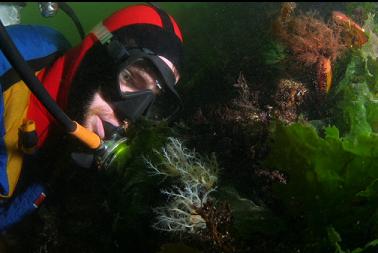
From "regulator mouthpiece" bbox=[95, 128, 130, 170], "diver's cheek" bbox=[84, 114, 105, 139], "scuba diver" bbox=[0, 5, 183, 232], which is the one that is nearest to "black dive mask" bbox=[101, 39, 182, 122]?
"scuba diver" bbox=[0, 5, 183, 232]

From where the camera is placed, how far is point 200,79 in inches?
170

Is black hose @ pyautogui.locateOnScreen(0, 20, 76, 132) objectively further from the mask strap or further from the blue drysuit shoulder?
the mask strap

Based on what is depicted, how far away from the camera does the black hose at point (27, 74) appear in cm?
247

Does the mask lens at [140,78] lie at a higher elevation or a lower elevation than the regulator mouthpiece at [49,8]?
higher

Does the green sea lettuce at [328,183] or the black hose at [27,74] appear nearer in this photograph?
the green sea lettuce at [328,183]

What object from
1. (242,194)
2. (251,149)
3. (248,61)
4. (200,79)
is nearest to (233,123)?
(251,149)

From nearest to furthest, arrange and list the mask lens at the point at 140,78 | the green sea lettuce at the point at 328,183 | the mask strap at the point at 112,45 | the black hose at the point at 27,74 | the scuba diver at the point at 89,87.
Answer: the green sea lettuce at the point at 328,183, the black hose at the point at 27,74, the scuba diver at the point at 89,87, the mask strap at the point at 112,45, the mask lens at the point at 140,78

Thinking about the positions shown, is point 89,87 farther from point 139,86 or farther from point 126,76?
point 139,86

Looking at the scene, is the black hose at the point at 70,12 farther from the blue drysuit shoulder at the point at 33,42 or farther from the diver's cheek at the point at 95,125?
the diver's cheek at the point at 95,125

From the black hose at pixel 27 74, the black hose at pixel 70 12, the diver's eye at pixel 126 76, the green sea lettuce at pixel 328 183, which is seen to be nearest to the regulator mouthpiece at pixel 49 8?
the black hose at pixel 70 12

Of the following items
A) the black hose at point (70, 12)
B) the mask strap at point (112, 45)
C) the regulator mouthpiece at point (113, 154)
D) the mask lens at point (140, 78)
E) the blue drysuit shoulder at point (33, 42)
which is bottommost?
the regulator mouthpiece at point (113, 154)

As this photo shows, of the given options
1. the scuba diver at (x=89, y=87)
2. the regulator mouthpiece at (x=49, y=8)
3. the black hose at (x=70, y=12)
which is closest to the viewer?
the scuba diver at (x=89, y=87)

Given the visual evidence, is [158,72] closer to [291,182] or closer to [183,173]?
[183,173]

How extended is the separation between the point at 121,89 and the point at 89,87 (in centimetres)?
30
